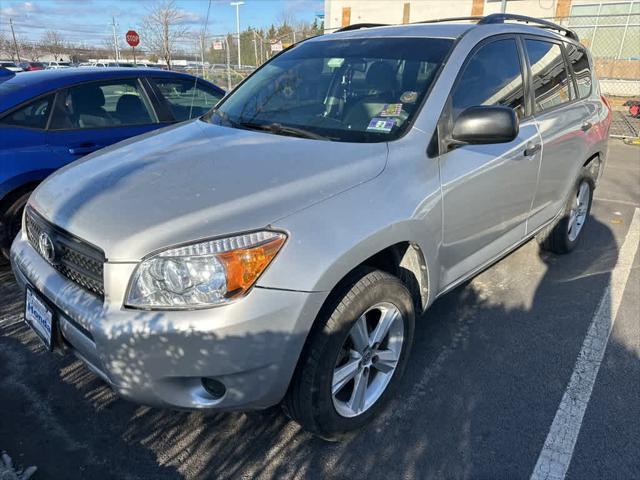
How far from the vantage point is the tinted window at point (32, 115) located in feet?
11.9

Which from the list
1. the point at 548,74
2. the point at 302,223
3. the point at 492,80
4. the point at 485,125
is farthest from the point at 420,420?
the point at 548,74

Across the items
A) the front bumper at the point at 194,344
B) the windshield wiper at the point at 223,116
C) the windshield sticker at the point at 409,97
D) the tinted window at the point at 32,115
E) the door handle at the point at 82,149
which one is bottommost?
the front bumper at the point at 194,344

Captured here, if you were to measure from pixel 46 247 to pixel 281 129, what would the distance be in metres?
1.29

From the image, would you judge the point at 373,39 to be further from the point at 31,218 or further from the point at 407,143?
the point at 31,218

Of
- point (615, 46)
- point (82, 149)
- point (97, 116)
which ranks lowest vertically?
point (82, 149)

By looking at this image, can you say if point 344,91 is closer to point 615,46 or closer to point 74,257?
point 74,257

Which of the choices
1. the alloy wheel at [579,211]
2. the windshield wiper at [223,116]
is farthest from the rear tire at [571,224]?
the windshield wiper at [223,116]

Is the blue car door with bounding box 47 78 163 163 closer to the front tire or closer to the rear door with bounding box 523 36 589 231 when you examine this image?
the front tire

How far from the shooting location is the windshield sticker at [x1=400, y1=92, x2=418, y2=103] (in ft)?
8.12

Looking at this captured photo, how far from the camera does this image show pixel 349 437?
2268 mm

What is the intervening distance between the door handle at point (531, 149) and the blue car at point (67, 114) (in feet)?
10.4

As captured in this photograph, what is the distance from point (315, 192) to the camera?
194 centimetres

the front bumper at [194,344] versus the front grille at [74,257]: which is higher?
the front grille at [74,257]

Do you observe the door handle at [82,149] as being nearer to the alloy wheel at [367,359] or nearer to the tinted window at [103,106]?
the tinted window at [103,106]
